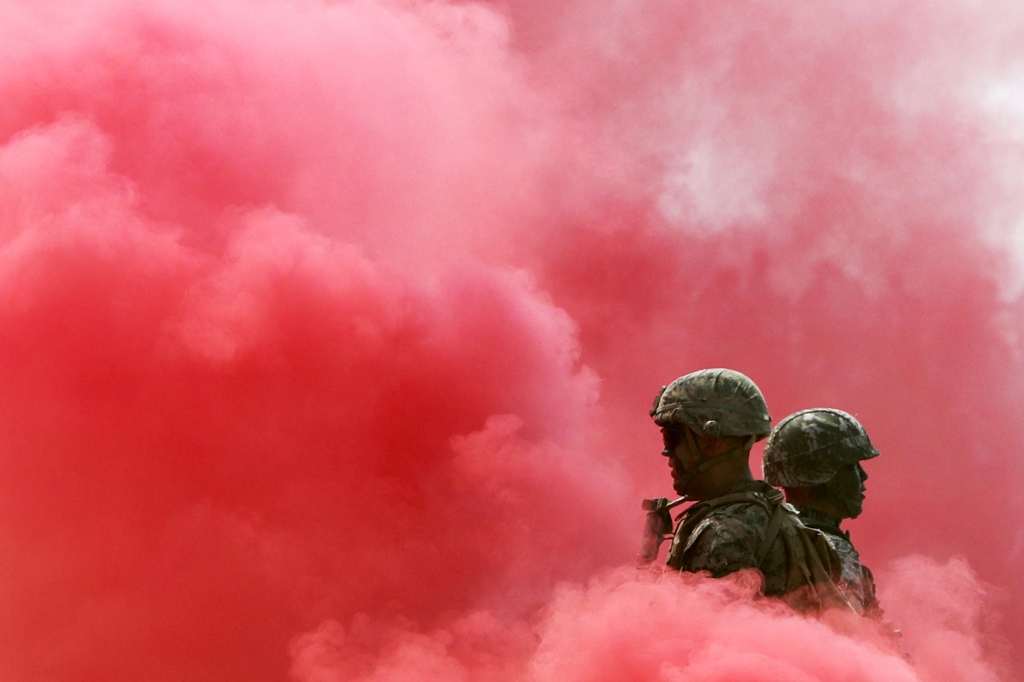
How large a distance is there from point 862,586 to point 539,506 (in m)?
5.08

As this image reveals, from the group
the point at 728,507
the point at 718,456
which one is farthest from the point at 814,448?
the point at 728,507

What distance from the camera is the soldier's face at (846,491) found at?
650 cm

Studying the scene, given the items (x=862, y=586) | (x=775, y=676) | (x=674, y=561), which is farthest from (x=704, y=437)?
(x=862, y=586)

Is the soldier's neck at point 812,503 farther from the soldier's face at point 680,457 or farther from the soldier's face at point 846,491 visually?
the soldier's face at point 680,457

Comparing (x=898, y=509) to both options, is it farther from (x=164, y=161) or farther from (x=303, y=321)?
(x=164, y=161)

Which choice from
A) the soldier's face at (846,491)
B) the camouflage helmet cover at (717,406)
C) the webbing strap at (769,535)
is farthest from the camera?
the soldier's face at (846,491)

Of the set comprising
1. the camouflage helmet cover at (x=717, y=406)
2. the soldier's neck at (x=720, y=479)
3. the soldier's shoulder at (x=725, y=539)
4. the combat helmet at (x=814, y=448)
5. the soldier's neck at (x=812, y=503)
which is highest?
the combat helmet at (x=814, y=448)

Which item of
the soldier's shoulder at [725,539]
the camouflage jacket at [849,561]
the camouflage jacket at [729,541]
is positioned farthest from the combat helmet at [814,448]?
the soldier's shoulder at [725,539]

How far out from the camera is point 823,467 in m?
6.52

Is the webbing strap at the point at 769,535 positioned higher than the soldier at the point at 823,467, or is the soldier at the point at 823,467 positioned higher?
the soldier at the point at 823,467

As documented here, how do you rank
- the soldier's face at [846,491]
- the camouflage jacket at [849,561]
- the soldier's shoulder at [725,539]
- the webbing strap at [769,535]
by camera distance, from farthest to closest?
the soldier's face at [846,491]
the camouflage jacket at [849,561]
the webbing strap at [769,535]
the soldier's shoulder at [725,539]

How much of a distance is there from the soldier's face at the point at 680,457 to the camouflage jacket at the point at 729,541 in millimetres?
158

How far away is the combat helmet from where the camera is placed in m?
6.53

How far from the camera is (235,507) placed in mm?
9523
